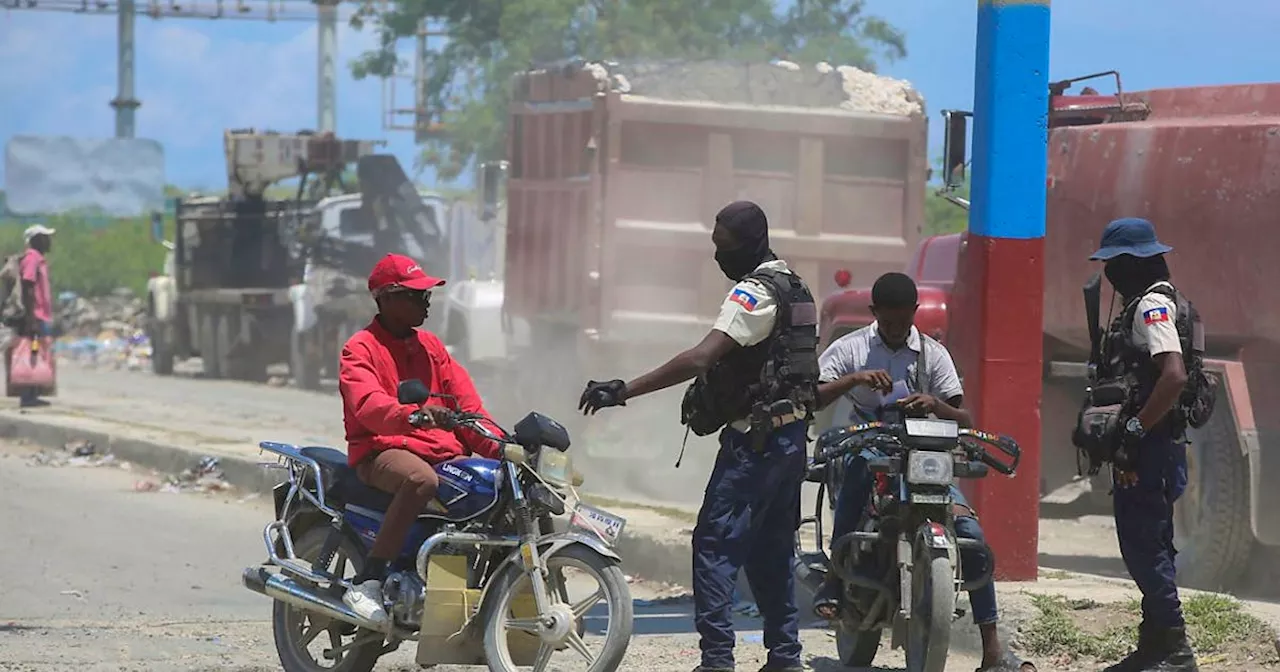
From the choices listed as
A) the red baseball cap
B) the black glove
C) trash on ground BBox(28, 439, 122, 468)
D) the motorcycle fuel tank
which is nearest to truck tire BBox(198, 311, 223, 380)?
trash on ground BBox(28, 439, 122, 468)

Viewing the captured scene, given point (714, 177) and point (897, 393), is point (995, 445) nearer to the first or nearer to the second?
point (897, 393)

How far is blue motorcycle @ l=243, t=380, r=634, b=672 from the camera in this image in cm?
A: 622

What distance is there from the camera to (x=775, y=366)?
640 centimetres

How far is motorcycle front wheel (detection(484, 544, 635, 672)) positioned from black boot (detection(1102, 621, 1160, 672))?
187cm

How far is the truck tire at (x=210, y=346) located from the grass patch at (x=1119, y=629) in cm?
2354

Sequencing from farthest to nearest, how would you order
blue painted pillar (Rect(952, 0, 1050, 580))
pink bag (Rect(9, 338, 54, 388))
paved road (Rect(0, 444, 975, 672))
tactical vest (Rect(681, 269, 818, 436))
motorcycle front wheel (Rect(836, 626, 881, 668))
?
pink bag (Rect(9, 338, 54, 388))
blue painted pillar (Rect(952, 0, 1050, 580))
paved road (Rect(0, 444, 975, 672))
motorcycle front wheel (Rect(836, 626, 881, 668))
tactical vest (Rect(681, 269, 818, 436))

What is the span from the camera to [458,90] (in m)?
45.2

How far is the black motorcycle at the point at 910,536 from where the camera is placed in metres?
6.37

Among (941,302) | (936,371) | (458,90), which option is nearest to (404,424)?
(936,371)

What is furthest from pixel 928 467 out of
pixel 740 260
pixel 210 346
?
pixel 210 346

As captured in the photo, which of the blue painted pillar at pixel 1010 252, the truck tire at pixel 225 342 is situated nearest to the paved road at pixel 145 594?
the blue painted pillar at pixel 1010 252

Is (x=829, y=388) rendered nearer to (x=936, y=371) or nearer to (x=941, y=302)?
(x=936, y=371)

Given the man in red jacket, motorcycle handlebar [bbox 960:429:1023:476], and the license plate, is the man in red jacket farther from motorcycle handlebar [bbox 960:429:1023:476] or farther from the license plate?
motorcycle handlebar [bbox 960:429:1023:476]

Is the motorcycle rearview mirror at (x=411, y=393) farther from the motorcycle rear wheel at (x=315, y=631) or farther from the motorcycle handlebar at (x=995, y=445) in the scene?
the motorcycle handlebar at (x=995, y=445)
